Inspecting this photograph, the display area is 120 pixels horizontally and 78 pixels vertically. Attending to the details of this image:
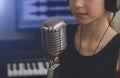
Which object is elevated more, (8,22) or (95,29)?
(95,29)

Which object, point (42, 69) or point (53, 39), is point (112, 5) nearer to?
point (53, 39)

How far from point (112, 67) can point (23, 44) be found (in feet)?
4.07

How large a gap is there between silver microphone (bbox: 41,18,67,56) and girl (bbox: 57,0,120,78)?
0.43 feet

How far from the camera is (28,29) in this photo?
2.11m

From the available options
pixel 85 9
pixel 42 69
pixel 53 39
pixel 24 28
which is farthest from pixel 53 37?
pixel 24 28

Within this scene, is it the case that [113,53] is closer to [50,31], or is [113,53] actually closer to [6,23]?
[50,31]

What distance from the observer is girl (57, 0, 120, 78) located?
3.02 ft

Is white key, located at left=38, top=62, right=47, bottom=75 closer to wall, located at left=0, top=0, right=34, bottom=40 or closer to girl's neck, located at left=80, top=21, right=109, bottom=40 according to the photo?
wall, located at left=0, top=0, right=34, bottom=40

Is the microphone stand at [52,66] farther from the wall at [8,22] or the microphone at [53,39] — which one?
the wall at [8,22]

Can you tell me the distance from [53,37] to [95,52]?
252 mm

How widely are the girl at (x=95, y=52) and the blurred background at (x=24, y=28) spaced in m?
1.03

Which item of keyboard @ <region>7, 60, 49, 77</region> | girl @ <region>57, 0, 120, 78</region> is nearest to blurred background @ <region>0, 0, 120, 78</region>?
keyboard @ <region>7, 60, 49, 77</region>

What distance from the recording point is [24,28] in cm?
210

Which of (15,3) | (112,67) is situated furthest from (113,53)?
(15,3)
